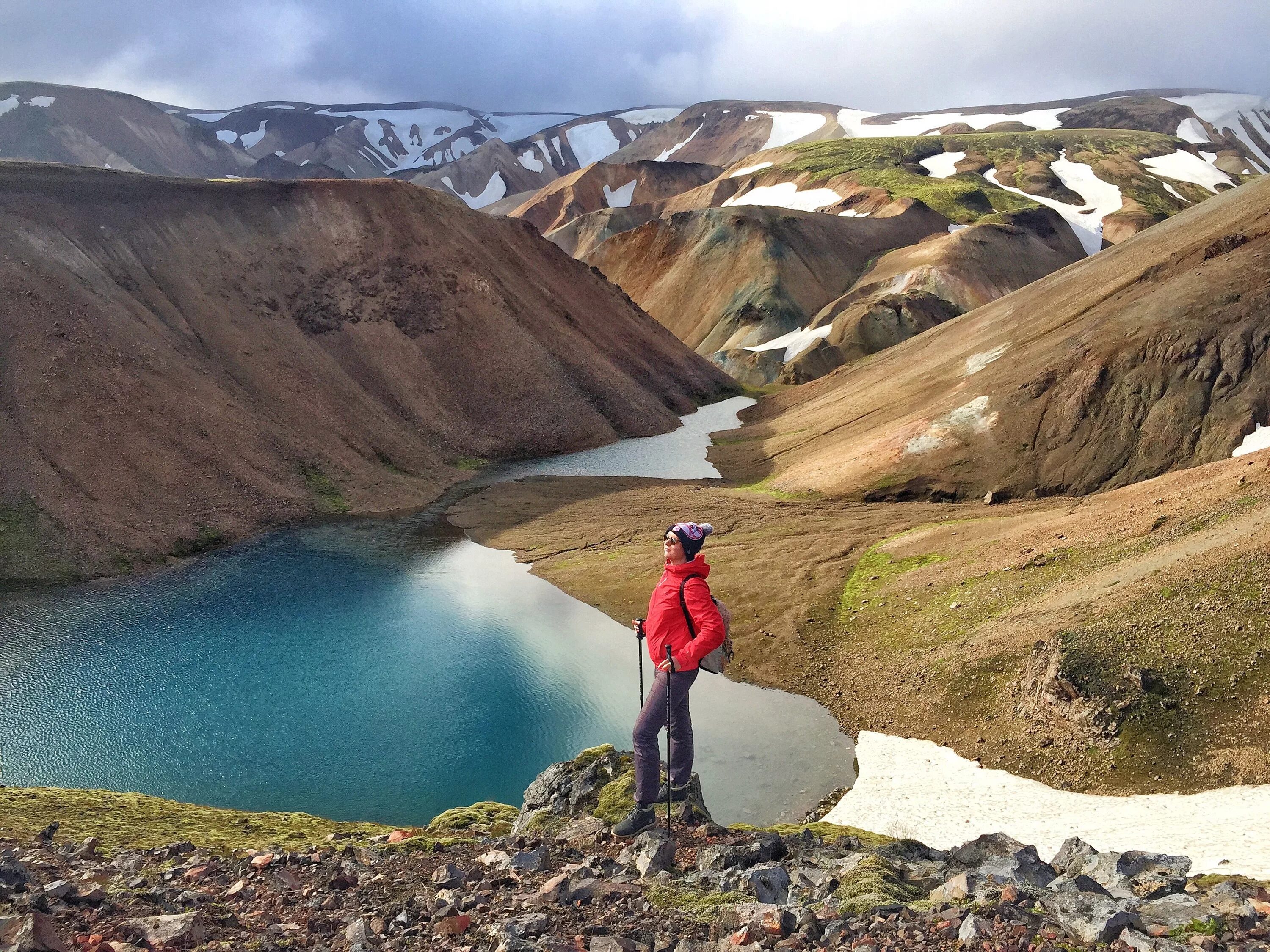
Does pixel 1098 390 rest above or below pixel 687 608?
above

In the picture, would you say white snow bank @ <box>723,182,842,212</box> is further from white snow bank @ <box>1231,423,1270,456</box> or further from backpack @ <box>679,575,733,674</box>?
backpack @ <box>679,575,733,674</box>

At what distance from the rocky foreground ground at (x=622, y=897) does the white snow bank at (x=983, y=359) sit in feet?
111

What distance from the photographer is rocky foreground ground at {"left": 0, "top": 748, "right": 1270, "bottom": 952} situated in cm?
765

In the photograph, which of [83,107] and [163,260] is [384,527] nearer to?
[163,260]

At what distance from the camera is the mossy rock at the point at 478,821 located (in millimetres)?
13484

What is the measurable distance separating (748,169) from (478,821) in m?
145

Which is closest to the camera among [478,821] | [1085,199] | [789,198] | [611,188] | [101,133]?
[478,821]

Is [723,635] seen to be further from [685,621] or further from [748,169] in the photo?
[748,169]

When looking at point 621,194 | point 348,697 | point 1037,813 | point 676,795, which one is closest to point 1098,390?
point 1037,813

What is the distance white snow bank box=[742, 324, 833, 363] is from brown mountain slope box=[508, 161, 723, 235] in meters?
Result: 76.1

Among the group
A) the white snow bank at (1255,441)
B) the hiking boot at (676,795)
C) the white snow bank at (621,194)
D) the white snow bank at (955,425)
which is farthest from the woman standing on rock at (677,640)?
the white snow bank at (621,194)

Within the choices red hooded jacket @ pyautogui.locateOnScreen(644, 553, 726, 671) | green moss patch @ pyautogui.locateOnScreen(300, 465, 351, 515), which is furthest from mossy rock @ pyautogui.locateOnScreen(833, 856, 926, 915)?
green moss patch @ pyautogui.locateOnScreen(300, 465, 351, 515)

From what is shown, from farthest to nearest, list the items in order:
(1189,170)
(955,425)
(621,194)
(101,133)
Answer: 1. (101,133)
2. (621,194)
3. (1189,170)
4. (955,425)

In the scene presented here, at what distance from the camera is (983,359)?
1689 inches
